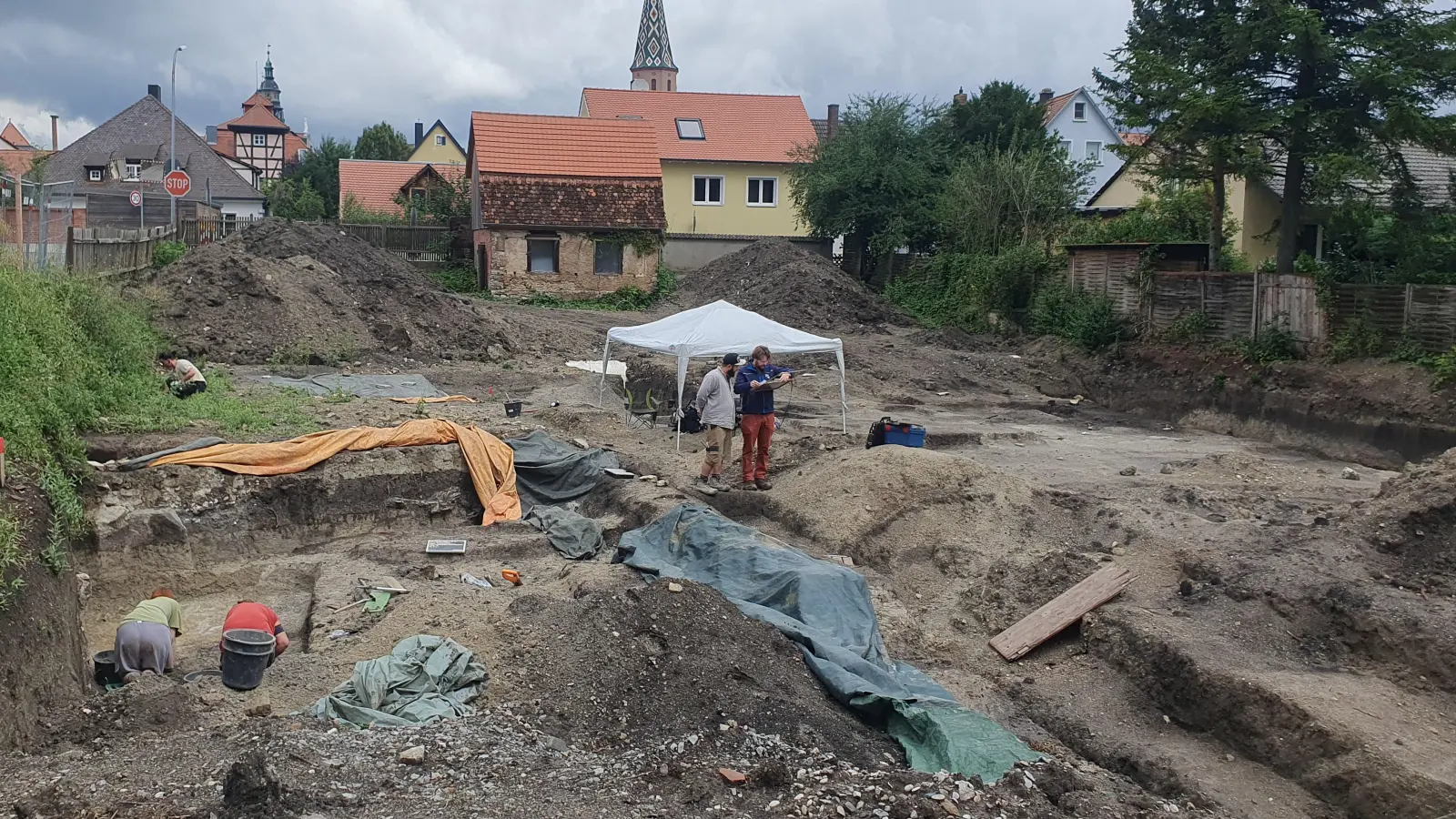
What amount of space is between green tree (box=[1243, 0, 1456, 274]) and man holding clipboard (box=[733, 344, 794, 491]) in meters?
10.5

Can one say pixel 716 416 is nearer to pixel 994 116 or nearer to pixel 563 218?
pixel 563 218

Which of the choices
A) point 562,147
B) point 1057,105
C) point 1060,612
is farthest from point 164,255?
point 1057,105

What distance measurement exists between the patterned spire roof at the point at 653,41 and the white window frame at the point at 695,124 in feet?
139

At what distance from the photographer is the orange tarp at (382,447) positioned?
12500 mm

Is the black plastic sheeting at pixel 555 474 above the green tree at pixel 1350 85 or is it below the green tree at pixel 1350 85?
below

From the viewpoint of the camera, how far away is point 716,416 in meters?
13.5

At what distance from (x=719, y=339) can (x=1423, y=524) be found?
850 centimetres

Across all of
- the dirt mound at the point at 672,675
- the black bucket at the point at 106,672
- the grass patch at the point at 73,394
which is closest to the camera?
the dirt mound at the point at 672,675

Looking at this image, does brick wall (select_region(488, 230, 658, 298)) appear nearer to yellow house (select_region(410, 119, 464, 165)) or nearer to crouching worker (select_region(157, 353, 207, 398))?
crouching worker (select_region(157, 353, 207, 398))

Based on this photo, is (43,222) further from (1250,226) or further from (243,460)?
(1250,226)

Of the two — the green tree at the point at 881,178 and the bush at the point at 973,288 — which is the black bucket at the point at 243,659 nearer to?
the bush at the point at 973,288

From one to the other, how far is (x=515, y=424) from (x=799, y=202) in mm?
25461

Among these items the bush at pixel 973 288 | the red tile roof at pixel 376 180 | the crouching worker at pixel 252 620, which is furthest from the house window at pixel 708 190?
the crouching worker at pixel 252 620

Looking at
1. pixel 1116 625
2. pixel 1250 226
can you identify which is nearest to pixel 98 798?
pixel 1116 625
